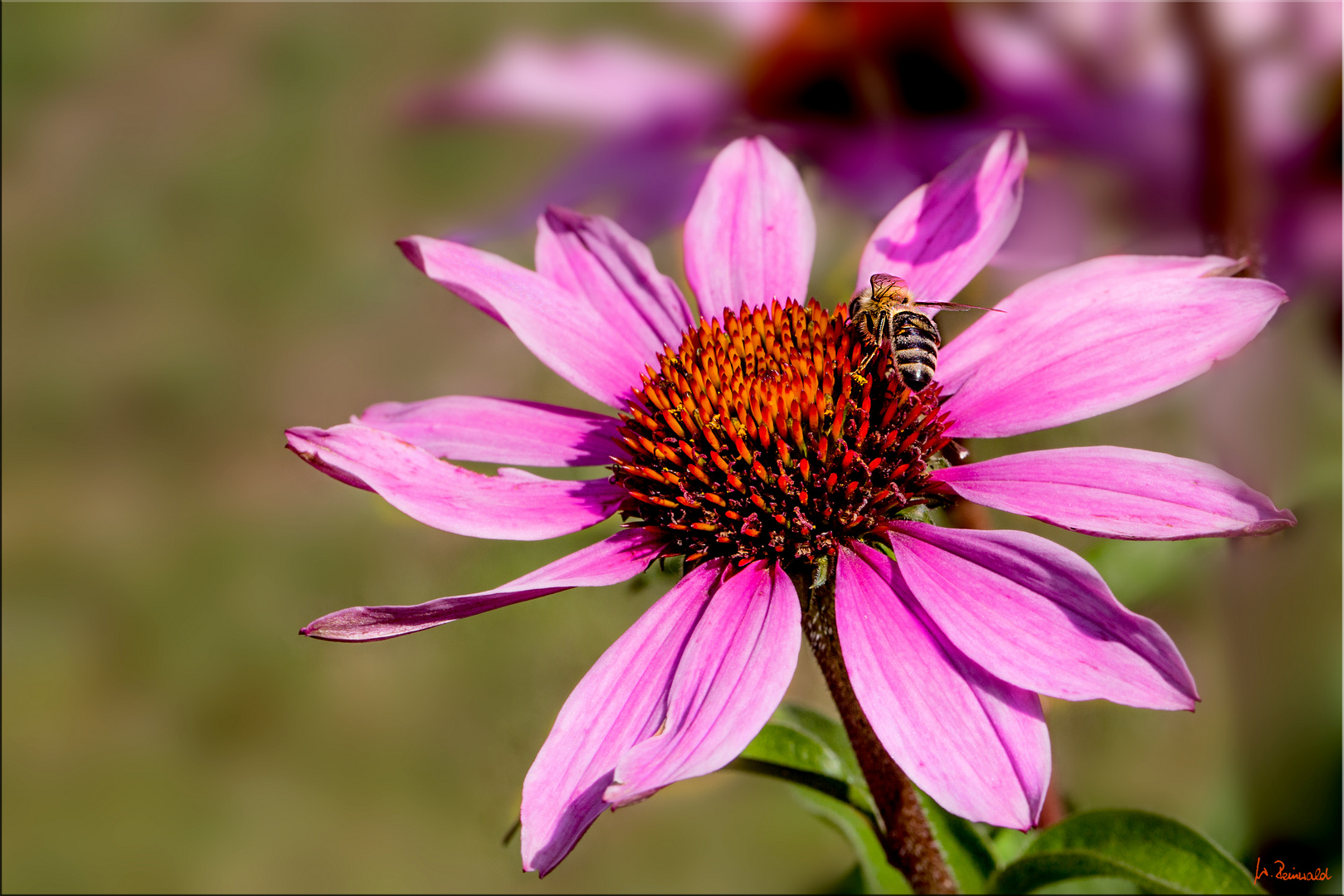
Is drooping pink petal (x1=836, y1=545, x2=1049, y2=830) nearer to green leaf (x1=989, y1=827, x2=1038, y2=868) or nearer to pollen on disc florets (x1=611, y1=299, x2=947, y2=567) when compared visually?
pollen on disc florets (x1=611, y1=299, x2=947, y2=567)

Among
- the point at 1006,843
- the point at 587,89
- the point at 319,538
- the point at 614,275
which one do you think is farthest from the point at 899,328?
the point at 319,538

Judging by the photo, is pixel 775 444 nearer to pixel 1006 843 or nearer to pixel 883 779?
pixel 883 779

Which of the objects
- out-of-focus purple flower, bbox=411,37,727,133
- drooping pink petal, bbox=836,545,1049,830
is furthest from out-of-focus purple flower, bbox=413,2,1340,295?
drooping pink petal, bbox=836,545,1049,830

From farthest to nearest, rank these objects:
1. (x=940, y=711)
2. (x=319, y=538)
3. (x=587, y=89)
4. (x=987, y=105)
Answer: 1. (x=319, y=538)
2. (x=587, y=89)
3. (x=987, y=105)
4. (x=940, y=711)

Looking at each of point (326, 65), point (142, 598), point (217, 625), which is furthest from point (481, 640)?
point (326, 65)

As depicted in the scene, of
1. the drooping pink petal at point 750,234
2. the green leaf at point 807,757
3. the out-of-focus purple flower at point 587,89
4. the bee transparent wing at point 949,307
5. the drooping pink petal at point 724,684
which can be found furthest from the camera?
the out-of-focus purple flower at point 587,89
